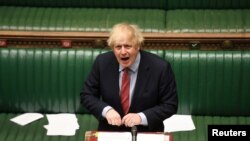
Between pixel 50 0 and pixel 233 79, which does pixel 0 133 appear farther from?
pixel 233 79

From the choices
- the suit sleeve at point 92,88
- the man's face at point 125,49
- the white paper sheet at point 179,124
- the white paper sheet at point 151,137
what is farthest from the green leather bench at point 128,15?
the white paper sheet at point 151,137

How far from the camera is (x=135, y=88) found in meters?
2.90

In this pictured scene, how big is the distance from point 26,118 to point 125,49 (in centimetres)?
181

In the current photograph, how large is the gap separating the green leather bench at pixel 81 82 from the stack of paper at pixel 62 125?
6 centimetres

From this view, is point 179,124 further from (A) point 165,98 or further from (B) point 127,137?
(B) point 127,137

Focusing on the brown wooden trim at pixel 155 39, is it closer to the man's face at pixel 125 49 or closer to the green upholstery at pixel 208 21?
the green upholstery at pixel 208 21

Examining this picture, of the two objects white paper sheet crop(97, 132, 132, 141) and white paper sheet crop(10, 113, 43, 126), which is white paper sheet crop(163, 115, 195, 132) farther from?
white paper sheet crop(97, 132, 132, 141)

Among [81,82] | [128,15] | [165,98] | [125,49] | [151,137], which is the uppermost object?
[128,15]

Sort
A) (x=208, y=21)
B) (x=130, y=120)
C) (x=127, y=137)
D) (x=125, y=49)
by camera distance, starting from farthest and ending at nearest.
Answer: (x=208, y=21)
(x=125, y=49)
(x=130, y=120)
(x=127, y=137)

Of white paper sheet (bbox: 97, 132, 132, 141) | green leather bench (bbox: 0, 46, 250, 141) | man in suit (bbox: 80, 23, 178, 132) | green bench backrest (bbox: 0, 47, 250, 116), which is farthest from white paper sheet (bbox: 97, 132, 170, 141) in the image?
green bench backrest (bbox: 0, 47, 250, 116)

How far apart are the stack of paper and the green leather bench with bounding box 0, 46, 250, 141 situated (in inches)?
2.4

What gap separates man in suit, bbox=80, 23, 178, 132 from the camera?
283 centimetres

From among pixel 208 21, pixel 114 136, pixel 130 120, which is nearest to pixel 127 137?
pixel 114 136

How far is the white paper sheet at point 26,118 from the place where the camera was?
406cm
